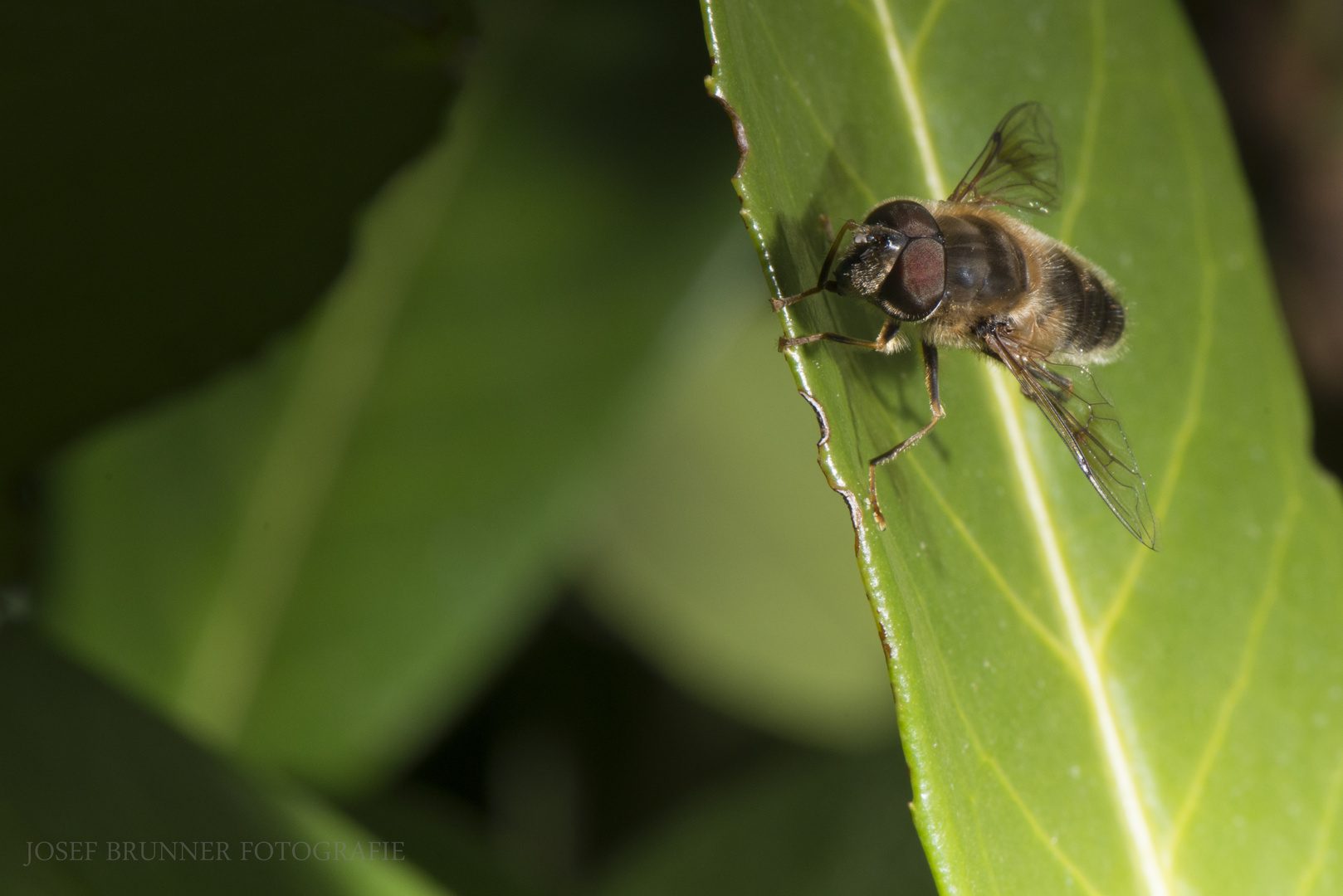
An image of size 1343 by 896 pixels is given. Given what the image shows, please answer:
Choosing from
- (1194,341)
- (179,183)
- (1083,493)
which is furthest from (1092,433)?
(179,183)

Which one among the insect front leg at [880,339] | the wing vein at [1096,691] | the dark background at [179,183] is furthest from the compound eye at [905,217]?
the dark background at [179,183]

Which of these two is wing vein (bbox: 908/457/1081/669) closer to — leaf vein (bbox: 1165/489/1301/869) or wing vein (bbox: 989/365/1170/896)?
wing vein (bbox: 989/365/1170/896)

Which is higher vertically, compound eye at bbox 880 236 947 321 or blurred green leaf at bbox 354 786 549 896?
compound eye at bbox 880 236 947 321

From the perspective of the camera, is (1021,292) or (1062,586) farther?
(1021,292)

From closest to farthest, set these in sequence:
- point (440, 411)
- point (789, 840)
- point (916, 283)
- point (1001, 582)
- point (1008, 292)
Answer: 1. point (1001, 582)
2. point (916, 283)
3. point (1008, 292)
4. point (789, 840)
5. point (440, 411)

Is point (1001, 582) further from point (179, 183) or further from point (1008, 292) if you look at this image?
point (179, 183)

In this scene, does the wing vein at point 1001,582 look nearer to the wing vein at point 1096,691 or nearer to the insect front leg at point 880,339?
the wing vein at point 1096,691

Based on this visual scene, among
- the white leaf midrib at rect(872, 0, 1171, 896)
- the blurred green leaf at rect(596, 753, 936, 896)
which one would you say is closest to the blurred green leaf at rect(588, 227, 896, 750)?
the blurred green leaf at rect(596, 753, 936, 896)
